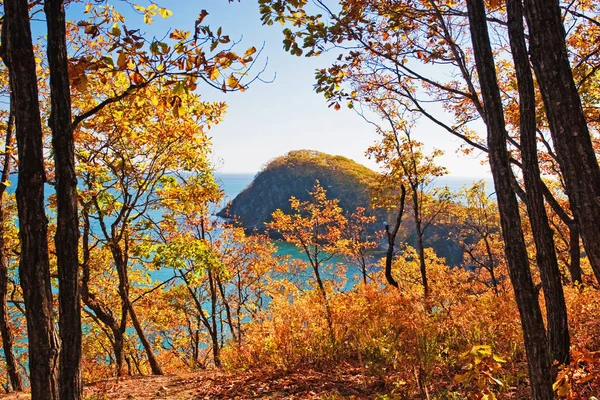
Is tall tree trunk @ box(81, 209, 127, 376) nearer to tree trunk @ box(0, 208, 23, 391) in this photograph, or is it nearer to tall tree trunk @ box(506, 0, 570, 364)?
tree trunk @ box(0, 208, 23, 391)

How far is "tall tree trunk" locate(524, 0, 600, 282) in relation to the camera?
→ 2.33m

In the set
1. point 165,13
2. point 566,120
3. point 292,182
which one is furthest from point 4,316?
point 292,182

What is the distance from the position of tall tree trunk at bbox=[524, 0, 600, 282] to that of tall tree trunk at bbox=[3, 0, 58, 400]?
3.62m

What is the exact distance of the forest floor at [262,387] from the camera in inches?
192

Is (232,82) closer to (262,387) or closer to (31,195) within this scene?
(31,195)

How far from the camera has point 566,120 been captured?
7.81ft

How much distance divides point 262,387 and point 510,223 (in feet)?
13.8

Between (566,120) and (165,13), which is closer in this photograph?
(566,120)

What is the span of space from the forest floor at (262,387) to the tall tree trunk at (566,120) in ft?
10.4

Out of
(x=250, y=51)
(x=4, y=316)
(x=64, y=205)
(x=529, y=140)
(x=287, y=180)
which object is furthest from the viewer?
(x=287, y=180)

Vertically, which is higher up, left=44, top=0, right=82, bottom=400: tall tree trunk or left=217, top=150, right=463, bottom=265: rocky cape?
left=217, top=150, right=463, bottom=265: rocky cape

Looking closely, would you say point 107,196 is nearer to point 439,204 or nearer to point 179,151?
point 179,151

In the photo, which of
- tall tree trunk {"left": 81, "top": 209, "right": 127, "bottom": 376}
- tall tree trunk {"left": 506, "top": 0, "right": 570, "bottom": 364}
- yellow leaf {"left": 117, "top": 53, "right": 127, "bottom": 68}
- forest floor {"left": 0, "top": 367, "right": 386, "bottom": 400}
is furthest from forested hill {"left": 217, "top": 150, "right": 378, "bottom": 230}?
yellow leaf {"left": 117, "top": 53, "right": 127, "bottom": 68}

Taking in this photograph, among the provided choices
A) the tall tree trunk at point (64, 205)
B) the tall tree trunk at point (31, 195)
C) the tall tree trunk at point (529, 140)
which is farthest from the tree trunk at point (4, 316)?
the tall tree trunk at point (529, 140)
